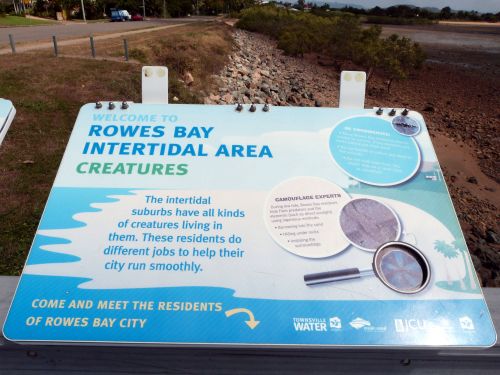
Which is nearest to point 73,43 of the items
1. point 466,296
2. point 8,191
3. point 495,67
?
point 8,191

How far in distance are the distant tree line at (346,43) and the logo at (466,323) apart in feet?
82.8

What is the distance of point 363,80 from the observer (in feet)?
8.46

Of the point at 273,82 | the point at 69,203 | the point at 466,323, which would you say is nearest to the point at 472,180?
the point at 273,82

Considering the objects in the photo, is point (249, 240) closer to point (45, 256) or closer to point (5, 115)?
point (45, 256)

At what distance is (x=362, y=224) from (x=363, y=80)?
112cm

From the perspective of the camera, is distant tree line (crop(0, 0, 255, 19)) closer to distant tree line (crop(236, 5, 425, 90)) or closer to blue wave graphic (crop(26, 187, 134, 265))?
distant tree line (crop(236, 5, 425, 90))

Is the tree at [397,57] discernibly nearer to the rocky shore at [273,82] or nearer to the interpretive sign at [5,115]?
the rocky shore at [273,82]

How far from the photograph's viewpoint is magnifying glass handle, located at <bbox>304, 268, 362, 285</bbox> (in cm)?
180

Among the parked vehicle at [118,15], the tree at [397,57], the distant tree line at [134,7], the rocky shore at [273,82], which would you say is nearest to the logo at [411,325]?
the rocky shore at [273,82]

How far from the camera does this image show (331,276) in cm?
182

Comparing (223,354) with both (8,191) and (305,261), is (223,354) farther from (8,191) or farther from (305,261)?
(8,191)

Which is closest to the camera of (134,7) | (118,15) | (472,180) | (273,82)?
(472,180)

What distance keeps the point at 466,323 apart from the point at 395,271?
36cm

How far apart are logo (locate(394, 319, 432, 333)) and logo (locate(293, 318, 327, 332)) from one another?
1.09 feet
